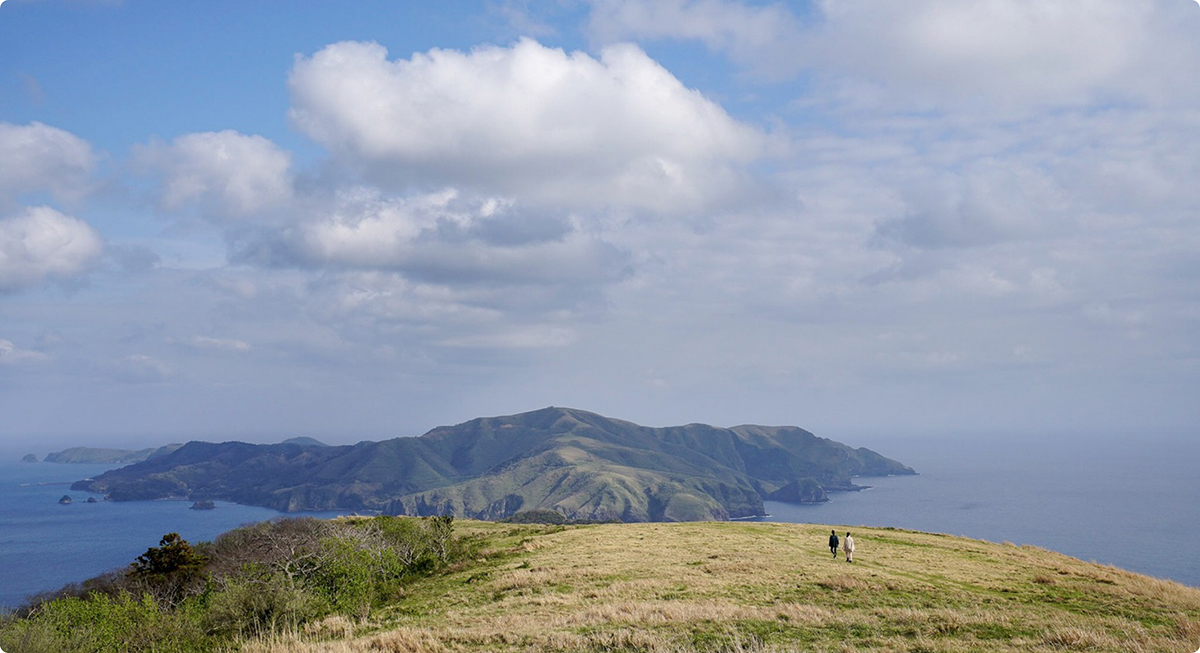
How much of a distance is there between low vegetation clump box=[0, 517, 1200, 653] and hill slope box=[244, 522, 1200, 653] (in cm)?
12

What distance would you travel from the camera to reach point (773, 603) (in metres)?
25.8

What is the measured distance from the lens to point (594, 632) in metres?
19.9

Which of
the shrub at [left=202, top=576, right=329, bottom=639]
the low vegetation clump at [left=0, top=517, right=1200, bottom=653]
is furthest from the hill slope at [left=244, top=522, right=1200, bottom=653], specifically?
the shrub at [left=202, top=576, right=329, bottom=639]

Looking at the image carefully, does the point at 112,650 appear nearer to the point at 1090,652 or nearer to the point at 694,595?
the point at 694,595

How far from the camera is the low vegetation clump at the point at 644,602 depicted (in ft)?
61.8

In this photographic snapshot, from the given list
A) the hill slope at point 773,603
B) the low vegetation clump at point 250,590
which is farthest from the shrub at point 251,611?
the hill slope at point 773,603

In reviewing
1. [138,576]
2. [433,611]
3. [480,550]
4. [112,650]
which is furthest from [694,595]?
[138,576]

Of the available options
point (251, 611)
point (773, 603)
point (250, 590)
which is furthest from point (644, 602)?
point (250, 590)

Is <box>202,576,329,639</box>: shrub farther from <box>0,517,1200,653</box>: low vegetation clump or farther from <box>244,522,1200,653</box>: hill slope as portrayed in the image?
<box>244,522,1200,653</box>: hill slope

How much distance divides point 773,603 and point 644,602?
518 cm

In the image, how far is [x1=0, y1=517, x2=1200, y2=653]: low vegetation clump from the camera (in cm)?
1883

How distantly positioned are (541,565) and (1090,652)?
28.1 m

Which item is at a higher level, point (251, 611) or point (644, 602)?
point (644, 602)

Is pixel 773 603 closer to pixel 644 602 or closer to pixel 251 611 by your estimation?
pixel 644 602
